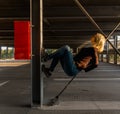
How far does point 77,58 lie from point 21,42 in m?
1.74

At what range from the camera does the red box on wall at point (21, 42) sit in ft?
36.4

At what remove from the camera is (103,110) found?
36.8 feet

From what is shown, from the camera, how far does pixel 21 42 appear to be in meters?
11.1

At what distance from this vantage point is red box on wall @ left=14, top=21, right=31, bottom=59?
437 inches

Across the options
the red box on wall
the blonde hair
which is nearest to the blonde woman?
the blonde hair

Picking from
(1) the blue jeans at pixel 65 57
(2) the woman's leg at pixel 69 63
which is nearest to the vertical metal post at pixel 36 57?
(1) the blue jeans at pixel 65 57

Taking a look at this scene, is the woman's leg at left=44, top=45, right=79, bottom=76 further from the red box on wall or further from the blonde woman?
the red box on wall

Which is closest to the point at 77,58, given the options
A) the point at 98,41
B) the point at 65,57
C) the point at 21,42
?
the point at 65,57

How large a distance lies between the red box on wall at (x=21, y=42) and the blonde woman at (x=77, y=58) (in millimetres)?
644

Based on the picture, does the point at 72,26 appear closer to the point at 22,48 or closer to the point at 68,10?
the point at 68,10

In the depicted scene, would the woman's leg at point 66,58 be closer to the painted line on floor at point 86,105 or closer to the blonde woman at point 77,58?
the blonde woman at point 77,58

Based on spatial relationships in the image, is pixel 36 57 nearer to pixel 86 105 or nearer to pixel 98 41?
pixel 98 41

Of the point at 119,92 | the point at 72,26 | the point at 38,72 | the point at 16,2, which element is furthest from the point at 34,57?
the point at 72,26

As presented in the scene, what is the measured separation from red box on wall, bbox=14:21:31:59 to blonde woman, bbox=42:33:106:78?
0.64 m
